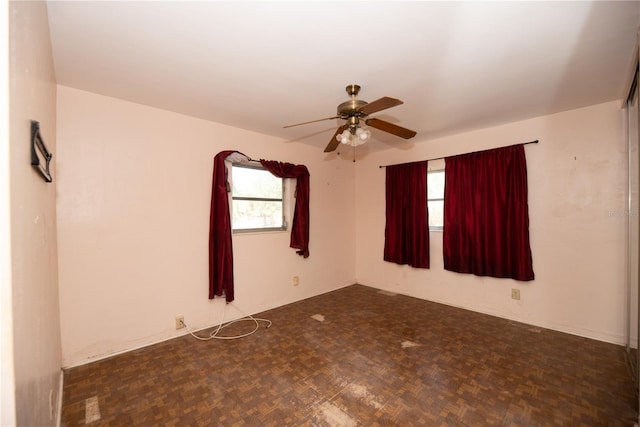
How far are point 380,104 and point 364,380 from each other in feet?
6.68

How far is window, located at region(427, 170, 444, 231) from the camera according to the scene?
3.88 m

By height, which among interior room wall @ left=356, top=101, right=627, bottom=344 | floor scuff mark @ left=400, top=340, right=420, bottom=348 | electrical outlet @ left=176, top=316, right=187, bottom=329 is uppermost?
interior room wall @ left=356, top=101, right=627, bottom=344

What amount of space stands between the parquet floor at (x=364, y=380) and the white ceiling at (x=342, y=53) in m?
2.37

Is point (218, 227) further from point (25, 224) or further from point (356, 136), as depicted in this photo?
point (25, 224)

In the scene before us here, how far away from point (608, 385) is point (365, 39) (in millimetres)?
3013

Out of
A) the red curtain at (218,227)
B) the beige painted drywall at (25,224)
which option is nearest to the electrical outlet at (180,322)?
the red curtain at (218,227)

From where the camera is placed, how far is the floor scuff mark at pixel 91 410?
167cm

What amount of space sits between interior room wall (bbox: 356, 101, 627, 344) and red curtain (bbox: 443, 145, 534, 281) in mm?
118

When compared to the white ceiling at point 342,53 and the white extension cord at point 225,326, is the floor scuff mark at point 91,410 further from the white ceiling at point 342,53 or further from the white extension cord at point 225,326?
the white ceiling at point 342,53

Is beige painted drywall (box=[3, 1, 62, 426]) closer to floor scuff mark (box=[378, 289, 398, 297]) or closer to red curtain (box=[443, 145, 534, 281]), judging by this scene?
floor scuff mark (box=[378, 289, 398, 297])

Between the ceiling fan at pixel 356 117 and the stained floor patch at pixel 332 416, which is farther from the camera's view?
the ceiling fan at pixel 356 117

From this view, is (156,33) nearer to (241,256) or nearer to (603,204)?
(241,256)

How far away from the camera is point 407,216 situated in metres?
4.10

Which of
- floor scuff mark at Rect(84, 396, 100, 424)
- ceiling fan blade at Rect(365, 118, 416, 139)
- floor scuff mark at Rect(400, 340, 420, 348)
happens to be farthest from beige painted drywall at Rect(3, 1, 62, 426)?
floor scuff mark at Rect(400, 340, 420, 348)
